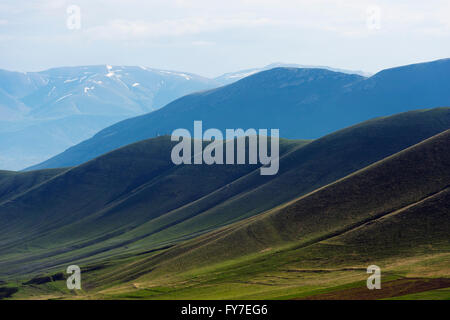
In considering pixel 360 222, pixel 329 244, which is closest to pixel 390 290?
pixel 329 244

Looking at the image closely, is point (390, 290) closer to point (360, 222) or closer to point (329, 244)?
point (329, 244)

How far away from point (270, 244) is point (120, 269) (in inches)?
1885

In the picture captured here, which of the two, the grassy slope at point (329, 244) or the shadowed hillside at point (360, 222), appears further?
the shadowed hillside at point (360, 222)

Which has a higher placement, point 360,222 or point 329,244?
point 360,222

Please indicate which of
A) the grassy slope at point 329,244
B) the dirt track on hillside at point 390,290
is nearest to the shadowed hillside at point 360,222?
the grassy slope at point 329,244

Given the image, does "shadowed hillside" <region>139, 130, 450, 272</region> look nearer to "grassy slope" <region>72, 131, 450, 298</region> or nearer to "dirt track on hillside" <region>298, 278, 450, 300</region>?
"grassy slope" <region>72, 131, 450, 298</region>

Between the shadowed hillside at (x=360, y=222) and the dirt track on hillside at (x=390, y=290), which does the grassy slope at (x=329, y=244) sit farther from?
the dirt track on hillside at (x=390, y=290)

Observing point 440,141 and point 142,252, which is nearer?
point 440,141

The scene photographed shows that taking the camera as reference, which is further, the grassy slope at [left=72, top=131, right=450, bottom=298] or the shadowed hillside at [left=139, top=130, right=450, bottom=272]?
the shadowed hillside at [left=139, top=130, right=450, bottom=272]

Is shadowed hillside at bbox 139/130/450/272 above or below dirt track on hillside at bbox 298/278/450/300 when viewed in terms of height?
above

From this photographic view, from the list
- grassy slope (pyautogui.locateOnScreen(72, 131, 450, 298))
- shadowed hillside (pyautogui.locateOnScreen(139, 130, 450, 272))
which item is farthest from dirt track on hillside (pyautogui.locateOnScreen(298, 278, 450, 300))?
shadowed hillside (pyautogui.locateOnScreen(139, 130, 450, 272))
